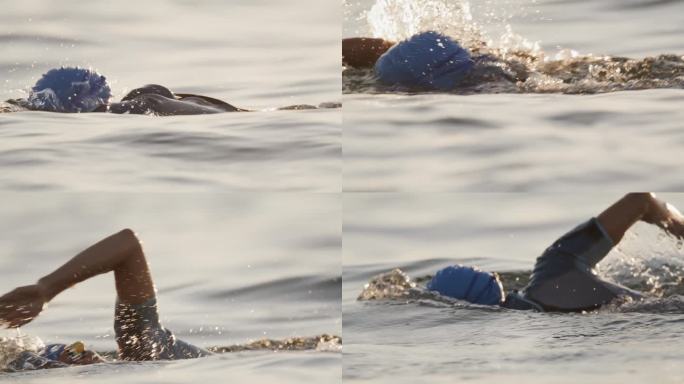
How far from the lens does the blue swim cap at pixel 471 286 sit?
8359 millimetres

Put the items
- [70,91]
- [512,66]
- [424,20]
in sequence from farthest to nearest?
[424,20]
[512,66]
[70,91]

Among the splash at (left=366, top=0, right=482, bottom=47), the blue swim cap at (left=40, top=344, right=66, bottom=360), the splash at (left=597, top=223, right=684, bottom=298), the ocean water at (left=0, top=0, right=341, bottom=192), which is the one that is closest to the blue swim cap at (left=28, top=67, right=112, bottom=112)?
the ocean water at (left=0, top=0, right=341, bottom=192)

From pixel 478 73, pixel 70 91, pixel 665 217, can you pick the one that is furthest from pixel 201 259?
pixel 665 217

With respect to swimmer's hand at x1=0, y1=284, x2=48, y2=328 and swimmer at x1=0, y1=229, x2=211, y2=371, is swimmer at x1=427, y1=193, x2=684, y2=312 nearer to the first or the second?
swimmer at x1=0, y1=229, x2=211, y2=371

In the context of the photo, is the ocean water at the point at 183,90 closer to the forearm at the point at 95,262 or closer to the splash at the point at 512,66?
the splash at the point at 512,66

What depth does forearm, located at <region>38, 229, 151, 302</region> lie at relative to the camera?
7125 millimetres

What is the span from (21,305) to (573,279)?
3041 mm

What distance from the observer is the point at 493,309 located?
8266 millimetres

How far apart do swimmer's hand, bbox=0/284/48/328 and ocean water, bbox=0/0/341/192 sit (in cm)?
132

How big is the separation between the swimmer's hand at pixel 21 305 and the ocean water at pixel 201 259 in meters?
1.63

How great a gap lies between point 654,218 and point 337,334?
1947 millimetres

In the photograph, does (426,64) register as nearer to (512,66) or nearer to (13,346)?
(512,66)

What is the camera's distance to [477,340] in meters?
7.70

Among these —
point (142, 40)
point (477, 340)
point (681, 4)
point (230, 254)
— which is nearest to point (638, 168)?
point (477, 340)
